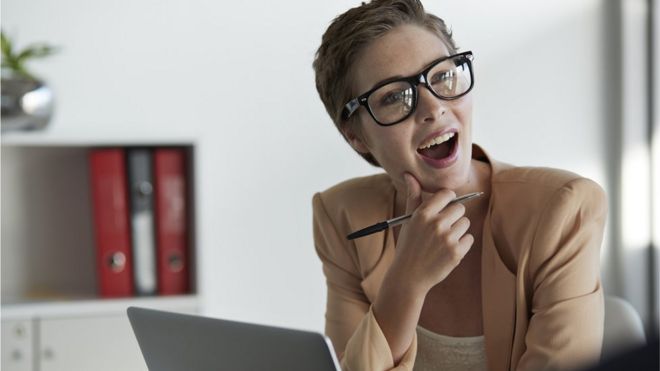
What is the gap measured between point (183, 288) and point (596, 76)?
1.61 metres

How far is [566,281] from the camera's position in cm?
133

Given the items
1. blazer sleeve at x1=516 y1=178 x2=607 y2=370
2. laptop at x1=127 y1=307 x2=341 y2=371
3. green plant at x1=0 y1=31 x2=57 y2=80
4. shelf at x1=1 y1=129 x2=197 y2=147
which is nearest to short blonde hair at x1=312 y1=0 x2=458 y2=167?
blazer sleeve at x1=516 y1=178 x2=607 y2=370

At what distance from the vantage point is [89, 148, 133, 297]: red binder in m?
2.50

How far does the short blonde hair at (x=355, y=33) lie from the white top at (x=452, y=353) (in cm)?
37

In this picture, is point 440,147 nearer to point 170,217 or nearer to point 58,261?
point 170,217

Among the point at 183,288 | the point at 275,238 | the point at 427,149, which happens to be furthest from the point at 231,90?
the point at 427,149

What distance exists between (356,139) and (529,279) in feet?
1.27

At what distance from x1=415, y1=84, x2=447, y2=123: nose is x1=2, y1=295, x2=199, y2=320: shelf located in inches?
51.2

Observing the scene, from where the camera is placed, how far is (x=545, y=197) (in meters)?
1.40

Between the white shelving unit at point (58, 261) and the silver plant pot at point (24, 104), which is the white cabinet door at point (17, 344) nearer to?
the white shelving unit at point (58, 261)

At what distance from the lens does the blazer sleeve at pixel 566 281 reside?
1.30 m

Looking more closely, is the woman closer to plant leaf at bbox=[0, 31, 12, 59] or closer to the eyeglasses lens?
the eyeglasses lens

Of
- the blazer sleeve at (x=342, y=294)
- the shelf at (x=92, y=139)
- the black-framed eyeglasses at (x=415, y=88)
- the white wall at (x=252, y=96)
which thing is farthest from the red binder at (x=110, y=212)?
the black-framed eyeglasses at (x=415, y=88)

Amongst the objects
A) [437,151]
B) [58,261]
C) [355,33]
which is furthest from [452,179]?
[58,261]
